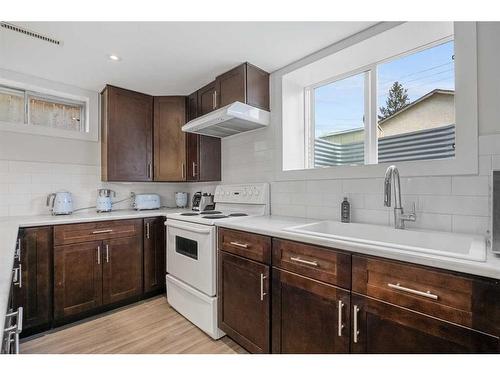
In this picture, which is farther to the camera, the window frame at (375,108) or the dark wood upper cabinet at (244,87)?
the dark wood upper cabinet at (244,87)

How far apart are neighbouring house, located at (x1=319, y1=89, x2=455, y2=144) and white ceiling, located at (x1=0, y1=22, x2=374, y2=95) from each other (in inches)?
25.4

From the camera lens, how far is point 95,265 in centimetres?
218

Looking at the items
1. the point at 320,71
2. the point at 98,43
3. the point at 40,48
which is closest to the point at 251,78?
the point at 320,71

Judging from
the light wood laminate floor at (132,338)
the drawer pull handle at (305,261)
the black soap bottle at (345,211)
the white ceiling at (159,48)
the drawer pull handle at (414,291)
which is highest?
the white ceiling at (159,48)

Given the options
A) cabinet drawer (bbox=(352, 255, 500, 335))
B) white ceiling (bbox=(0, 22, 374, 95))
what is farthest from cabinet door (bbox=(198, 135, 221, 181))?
cabinet drawer (bbox=(352, 255, 500, 335))

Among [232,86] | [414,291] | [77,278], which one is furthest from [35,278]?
[414,291]

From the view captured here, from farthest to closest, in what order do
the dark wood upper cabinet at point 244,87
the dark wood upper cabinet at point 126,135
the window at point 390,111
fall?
the dark wood upper cabinet at point 126,135 → the dark wood upper cabinet at point 244,87 → the window at point 390,111

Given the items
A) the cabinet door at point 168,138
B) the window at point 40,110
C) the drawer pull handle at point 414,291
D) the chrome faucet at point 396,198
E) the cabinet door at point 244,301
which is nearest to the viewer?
the drawer pull handle at point 414,291

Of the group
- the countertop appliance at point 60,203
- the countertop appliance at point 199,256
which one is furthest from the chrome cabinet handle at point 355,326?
the countertop appliance at point 60,203

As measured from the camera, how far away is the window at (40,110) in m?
2.34

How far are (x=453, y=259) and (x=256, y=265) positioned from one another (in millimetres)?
995

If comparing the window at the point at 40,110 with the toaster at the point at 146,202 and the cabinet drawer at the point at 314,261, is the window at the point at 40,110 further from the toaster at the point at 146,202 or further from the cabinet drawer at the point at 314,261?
the cabinet drawer at the point at 314,261

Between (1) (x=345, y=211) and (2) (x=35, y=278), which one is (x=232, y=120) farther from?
(2) (x=35, y=278)

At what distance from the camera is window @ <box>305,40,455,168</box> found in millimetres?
1623
